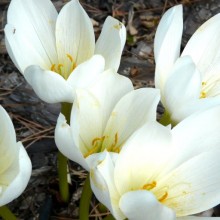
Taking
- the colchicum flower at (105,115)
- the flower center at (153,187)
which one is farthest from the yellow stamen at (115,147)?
the flower center at (153,187)

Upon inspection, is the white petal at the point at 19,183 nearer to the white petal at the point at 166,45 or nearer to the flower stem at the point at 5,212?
the flower stem at the point at 5,212

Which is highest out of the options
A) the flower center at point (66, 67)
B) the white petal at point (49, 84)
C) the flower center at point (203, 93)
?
the white petal at point (49, 84)

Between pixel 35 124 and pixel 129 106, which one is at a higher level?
pixel 129 106

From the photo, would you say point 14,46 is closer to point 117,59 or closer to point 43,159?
point 117,59

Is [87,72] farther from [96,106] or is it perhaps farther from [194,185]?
[194,185]

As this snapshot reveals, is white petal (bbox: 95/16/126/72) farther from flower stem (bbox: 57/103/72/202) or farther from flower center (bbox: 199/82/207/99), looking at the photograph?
flower center (bbox: 199/82/207/99)

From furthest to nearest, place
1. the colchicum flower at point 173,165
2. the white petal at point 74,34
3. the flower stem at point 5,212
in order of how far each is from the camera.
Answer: the white petal at point 74,34
the flower stem at point 5,212
the colchicum flower at point 173,165

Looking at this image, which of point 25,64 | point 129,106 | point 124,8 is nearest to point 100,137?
point 129,106
